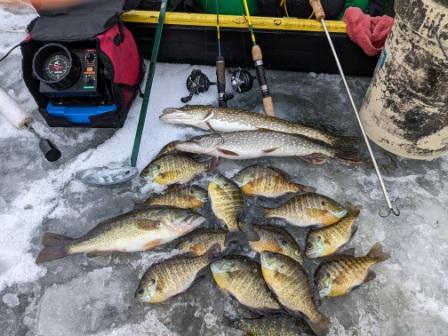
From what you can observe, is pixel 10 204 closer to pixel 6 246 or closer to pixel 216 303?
pixel 6 246

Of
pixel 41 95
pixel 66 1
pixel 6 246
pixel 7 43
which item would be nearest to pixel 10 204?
pixel 6 246

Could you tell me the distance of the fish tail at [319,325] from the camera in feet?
7.11

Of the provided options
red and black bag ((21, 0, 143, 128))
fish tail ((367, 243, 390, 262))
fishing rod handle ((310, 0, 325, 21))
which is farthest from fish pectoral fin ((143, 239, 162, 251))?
fishing rod handle ((310, 0, 325, 21))

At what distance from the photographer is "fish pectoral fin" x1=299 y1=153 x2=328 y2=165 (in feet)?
9.66

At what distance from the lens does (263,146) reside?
115 inches

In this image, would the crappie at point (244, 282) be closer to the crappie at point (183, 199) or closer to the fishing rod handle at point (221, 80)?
the crappie at point (183, 199)

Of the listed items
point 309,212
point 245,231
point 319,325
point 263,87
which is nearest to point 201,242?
point 245,231

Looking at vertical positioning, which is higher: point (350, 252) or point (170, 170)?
point (170, 170)

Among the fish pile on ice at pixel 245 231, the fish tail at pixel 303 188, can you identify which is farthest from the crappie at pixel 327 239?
the fish tail at pixel 303 188

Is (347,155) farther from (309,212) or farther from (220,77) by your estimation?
(220,77)

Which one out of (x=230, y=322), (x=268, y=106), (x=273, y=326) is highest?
(x=268, y=106)

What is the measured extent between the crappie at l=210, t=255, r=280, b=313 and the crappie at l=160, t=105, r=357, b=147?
114 centimetres

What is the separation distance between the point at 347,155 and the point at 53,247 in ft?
7.33

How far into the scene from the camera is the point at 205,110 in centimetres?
308
